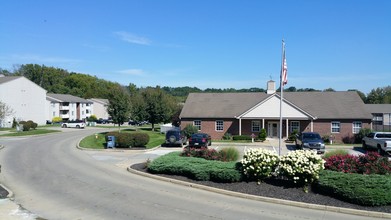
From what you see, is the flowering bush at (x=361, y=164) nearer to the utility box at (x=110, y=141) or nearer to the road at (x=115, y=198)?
the road at (x=115, y=198)

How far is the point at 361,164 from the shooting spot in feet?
44.1

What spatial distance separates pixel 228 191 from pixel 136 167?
7.20 metres

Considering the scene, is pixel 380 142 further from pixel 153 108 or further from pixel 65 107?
pixel 65 107

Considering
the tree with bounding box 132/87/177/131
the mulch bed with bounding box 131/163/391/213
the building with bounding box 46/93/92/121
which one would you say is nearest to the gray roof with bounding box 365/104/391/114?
the tree with bounding box 132/87/177/131

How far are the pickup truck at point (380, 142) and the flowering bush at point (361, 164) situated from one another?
14.8m

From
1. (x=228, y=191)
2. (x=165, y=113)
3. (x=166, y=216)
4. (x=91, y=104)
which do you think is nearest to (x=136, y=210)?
(x=166, y=216)

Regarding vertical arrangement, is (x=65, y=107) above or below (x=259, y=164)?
above

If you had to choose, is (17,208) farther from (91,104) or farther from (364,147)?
(91,104)

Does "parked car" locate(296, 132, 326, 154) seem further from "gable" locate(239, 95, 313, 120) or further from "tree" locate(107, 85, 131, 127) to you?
"tree" locate(107, 85, 131, 127)

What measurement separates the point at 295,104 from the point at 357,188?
3152cm

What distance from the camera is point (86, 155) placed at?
2584 cm

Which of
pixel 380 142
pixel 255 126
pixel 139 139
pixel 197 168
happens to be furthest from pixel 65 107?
pixel 197 168

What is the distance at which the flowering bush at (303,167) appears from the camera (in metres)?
12.8

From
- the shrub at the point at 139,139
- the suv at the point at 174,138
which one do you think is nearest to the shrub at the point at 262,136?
the suv at the point at 174,138
